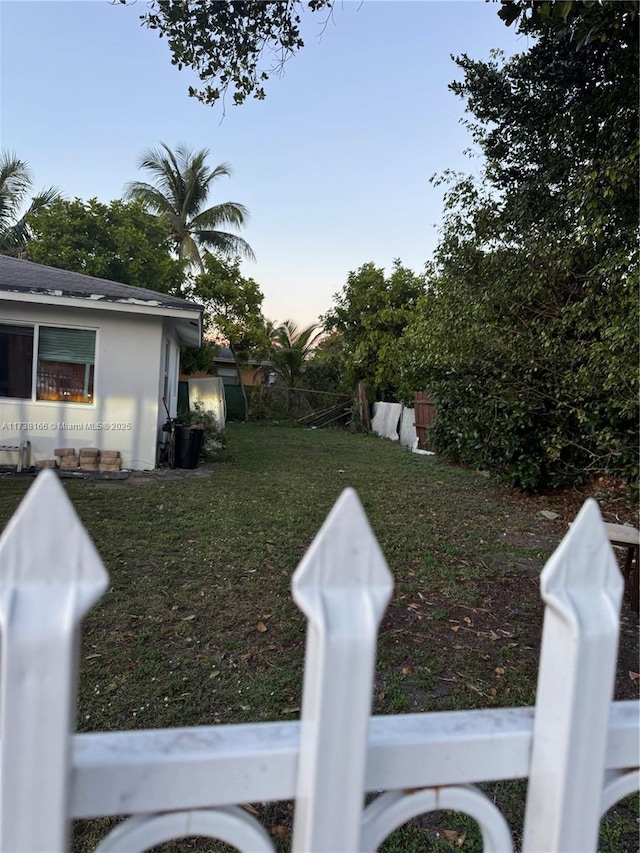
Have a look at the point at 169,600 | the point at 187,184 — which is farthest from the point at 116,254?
the point at 169,600

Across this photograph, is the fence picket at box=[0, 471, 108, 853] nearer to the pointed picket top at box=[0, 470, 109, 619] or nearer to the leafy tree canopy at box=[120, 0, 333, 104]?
the pointed picket top at box=[0, 470, 109, 619]

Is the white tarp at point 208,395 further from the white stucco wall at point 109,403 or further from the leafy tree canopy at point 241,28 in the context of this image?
the leafy tree canopy at point 241,28

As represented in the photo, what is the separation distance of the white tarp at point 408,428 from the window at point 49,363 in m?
9.08

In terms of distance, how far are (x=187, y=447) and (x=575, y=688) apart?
9164 mm

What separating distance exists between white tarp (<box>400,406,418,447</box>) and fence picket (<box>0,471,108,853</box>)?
14635 mm

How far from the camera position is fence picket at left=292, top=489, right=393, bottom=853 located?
700 mm

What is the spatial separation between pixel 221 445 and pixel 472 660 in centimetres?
884

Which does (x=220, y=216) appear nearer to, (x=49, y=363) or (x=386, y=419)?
(x=386, y=419)

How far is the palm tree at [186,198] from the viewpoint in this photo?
2269 cm

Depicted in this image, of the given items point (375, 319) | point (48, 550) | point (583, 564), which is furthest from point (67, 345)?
point (375, 319)

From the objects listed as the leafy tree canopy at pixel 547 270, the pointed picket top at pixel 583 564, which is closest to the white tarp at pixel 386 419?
the leafy tree canopy at pixel 547 270

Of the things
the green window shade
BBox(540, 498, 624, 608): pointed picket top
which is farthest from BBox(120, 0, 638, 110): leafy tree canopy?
the green window shade

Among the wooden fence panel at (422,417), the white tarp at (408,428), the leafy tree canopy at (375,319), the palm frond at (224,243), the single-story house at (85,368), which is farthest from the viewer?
the palm frond at (224,243)

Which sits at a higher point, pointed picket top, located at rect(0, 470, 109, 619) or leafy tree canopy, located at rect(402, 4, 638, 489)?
leafy tree canopy, located at rect(402, 4, 638, 489)
